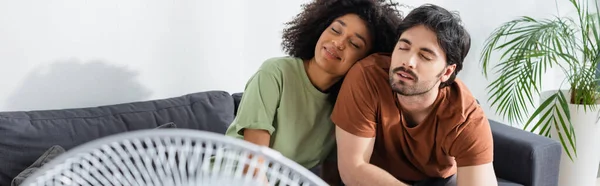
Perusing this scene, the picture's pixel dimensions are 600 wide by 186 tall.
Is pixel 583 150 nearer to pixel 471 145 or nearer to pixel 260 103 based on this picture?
pixel 471 145

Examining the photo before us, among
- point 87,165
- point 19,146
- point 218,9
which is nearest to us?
point 87,165

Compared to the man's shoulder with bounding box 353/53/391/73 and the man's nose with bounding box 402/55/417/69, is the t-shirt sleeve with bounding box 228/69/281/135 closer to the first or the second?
the man's shoulder with bounding box 353/53/391/73

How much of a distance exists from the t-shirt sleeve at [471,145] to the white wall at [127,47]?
35.8 inches

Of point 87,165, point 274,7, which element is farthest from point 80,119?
point 87,165

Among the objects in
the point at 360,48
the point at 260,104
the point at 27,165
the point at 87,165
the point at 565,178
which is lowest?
the point at 565,178

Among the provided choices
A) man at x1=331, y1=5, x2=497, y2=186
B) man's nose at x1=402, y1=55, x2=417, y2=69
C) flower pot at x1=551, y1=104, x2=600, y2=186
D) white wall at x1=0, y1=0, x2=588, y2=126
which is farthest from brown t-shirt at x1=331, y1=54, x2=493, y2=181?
flower pot at x1=551, y1=104, x2=600, y2=186

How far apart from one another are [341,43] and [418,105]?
0.26 metres

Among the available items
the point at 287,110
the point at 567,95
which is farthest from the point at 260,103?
the point at 567,95

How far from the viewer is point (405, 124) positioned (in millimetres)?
1724

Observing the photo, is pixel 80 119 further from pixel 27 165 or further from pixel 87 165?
pixel 87 165

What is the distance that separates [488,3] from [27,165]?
6.72ft

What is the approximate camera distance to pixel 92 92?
2076 mm

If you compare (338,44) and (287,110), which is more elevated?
(338,44)

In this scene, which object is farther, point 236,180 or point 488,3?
point 488,3
